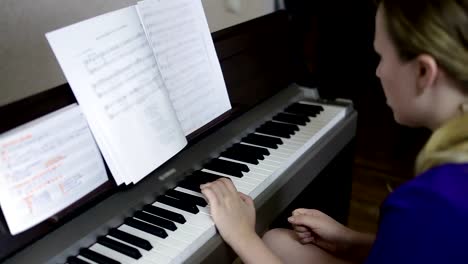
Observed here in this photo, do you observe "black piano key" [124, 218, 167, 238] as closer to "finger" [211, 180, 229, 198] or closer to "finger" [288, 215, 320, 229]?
"finger" [211, 180, 229, 198]

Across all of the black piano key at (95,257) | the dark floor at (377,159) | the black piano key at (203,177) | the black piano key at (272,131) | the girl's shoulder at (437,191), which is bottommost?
the dark floor at (377,159)

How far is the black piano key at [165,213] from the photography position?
0.96m

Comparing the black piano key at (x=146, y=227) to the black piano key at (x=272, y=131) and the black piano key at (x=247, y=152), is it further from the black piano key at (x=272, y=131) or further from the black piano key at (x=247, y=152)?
the black piano key at (x=272, y=131)

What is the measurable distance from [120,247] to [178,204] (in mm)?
172

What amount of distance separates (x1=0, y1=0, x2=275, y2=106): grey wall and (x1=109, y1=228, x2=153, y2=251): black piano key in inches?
19.1

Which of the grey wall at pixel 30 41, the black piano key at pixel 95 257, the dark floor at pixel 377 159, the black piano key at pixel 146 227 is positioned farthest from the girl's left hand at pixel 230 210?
the dark floor at pixel 377 159

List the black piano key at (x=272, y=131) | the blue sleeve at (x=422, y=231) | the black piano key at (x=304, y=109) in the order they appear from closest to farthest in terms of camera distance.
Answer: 1. the blue sleeve at (x=422, y=231)
2. the black piano key at (x=272, y=131)
3. the black piano key at (x=304, y=109)

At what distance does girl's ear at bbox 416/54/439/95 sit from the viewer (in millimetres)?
717

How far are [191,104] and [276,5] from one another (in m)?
1.11

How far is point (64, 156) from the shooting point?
85 centimetres

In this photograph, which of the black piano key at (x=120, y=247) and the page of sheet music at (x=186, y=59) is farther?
the page of sheet music at (x=186, y=59)

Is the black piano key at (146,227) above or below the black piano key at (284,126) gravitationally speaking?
above

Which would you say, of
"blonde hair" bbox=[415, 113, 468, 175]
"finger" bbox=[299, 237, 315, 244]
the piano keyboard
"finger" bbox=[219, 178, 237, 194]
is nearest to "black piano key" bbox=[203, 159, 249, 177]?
the piano keyboard

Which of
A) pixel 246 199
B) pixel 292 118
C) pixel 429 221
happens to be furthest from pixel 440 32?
pixel 292 118
